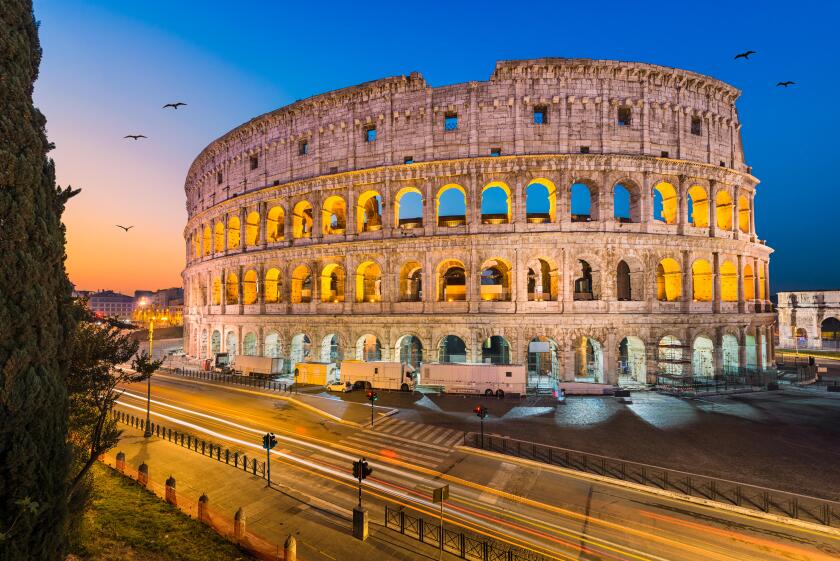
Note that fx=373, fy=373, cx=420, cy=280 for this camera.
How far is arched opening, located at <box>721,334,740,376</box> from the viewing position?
31812 mm

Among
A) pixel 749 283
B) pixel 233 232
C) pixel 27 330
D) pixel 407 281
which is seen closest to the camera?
pixel 27 330

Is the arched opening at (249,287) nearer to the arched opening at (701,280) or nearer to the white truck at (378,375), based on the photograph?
the white truck at (378,375)

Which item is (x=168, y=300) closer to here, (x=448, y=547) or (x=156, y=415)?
(x=156, y=415)

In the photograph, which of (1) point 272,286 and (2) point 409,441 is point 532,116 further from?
(1) point 272,286

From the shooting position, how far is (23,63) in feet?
26.3

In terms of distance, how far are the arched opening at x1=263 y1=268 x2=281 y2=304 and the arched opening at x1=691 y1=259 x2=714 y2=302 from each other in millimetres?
38696

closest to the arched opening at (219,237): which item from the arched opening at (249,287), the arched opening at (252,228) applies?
the arched opening at (252,228)

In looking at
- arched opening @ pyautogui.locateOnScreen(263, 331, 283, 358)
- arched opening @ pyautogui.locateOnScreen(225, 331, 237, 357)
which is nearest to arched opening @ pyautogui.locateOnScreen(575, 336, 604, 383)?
arched opening @ pyautogui.locateOnScreen(263, 331, 283, 358)

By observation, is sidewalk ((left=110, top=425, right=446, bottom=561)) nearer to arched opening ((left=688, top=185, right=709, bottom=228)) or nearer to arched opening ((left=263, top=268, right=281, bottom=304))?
arched opening ((left=263, top=268, right=281, bottom=304))

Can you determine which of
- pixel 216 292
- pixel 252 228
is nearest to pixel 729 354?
pixel 252 228

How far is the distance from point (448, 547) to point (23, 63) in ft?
49.8

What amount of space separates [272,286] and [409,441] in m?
26.3

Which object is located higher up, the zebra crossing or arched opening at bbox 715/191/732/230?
arched opening at bbox 715/191/732/230

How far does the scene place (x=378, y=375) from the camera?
95.1ft
